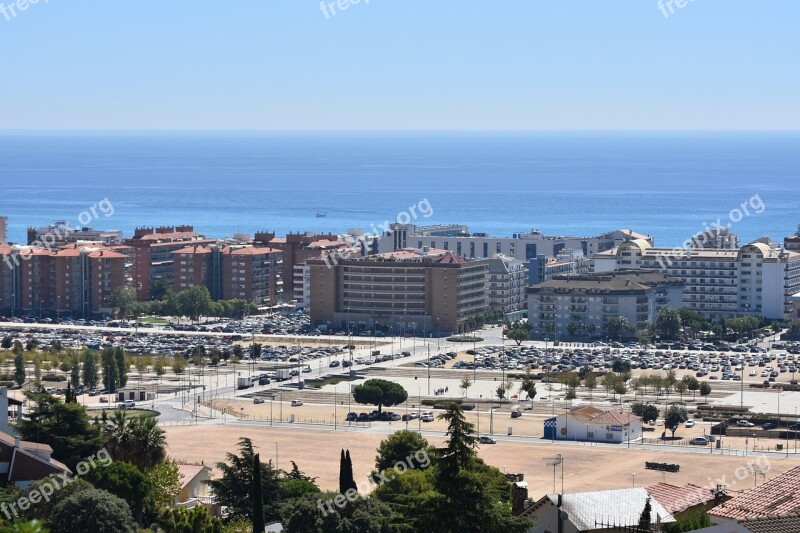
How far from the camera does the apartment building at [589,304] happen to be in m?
86.1

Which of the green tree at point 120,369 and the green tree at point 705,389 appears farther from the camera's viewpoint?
the green tree at point 120,369

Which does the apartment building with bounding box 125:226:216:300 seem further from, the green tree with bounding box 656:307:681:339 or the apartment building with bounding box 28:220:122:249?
the green tree with bounding box 656:307:681:339

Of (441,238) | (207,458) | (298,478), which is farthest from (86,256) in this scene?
(298,478)

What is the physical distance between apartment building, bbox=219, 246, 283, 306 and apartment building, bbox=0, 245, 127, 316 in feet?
21.3

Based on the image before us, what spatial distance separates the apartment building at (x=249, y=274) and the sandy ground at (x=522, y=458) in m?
44.6

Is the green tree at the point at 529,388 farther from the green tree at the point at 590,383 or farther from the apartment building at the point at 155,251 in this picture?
the apartment building at the point at 155,251

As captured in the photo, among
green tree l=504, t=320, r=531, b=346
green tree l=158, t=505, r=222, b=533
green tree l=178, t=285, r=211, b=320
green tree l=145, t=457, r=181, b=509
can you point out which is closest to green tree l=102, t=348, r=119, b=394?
green tree l=504, t=320, r=531, b=346

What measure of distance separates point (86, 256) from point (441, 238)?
2685 centimetres

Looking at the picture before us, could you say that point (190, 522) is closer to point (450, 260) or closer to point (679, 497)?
point (679, 497)

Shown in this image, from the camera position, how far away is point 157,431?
112 ft

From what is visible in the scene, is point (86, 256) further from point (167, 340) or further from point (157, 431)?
point (157, 431)

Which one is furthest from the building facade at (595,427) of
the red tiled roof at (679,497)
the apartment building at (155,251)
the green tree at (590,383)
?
the apartment building at (155,251)

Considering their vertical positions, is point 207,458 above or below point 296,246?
below

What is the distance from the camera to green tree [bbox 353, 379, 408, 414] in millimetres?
60781
